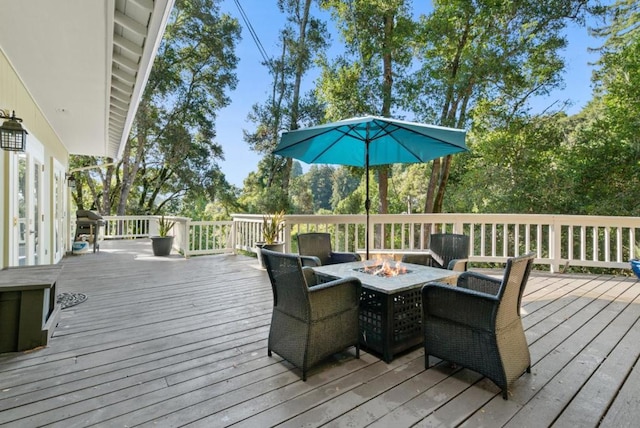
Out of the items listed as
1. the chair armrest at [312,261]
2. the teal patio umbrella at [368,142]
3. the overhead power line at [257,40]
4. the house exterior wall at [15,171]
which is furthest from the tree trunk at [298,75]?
the chair armrest at [312,261]

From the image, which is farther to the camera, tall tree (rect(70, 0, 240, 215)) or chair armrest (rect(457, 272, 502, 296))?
tall tree (rect(70, 0, 240, 215))

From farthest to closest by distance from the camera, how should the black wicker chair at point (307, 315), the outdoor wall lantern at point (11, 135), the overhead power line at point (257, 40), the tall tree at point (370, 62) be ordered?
1. the overhead power line at point (257, 40)
2. the tall tree at point (370, 62)
3. the outdoor wall lantern at point (11, 135)
4. the black wicker chair at point (307, 315)

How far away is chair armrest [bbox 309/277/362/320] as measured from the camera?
220 centimetres

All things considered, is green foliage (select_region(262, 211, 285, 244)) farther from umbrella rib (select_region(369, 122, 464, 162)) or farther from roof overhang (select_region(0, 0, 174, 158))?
roof overhang (select_region(0, 0, 174, 158))

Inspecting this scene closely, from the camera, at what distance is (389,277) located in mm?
2770

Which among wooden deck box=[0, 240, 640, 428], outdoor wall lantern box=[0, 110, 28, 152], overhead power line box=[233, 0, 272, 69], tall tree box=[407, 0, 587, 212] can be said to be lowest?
wooden deck box=[0, 240, 640, 428]

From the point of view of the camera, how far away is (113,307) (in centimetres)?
375

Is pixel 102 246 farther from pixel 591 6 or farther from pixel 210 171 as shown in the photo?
pixel 591 6

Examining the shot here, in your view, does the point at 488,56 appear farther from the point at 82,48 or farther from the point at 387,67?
the point at 82,48

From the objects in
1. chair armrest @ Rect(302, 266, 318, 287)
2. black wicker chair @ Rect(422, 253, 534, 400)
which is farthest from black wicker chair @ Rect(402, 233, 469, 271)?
black wicker chair @ Rect(422, 253, 534, 400)

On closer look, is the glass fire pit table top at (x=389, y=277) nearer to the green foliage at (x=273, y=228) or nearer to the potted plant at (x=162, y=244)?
the green foliage at (x=273, y=228)

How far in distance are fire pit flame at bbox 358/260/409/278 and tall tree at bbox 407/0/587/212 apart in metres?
6.93

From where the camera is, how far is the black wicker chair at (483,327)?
197 centimetres

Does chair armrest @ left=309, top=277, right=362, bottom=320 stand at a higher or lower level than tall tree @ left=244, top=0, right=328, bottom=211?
lower
